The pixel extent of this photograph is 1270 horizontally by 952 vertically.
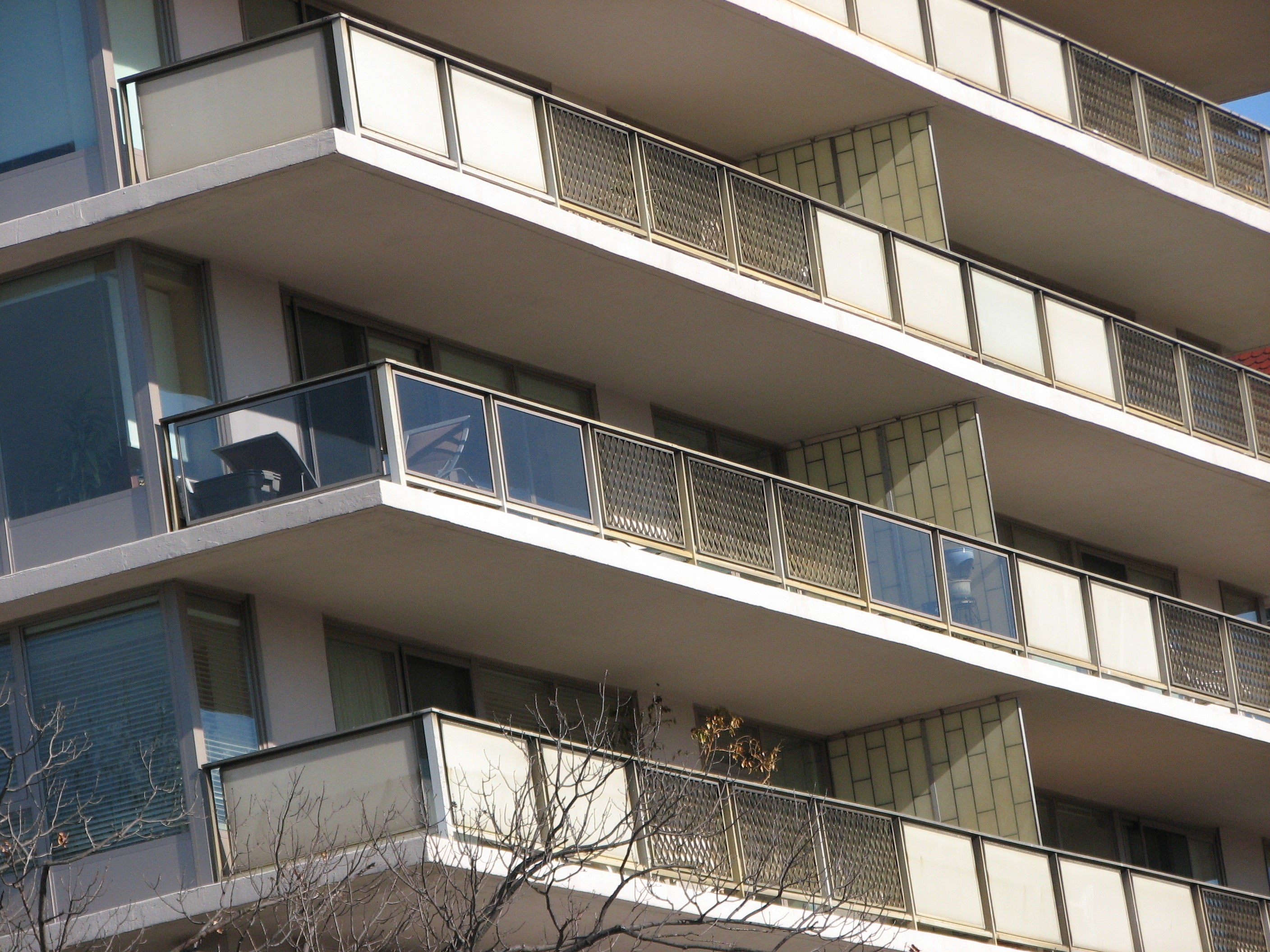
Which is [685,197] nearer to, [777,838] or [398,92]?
[398,92]

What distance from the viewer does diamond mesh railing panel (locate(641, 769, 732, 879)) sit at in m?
19.9

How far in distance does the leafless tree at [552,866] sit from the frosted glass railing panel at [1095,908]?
2822mm

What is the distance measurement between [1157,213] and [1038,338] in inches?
141

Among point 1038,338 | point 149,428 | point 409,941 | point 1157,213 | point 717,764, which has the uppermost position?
point 1157,213

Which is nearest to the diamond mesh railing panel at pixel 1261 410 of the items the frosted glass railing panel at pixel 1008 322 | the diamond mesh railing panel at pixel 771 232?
the frosted glass railing panel at pixel 1008 322

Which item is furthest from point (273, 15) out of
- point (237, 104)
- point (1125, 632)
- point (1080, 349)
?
point (1125, 632)

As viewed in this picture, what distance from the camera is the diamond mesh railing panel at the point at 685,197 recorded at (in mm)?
22859

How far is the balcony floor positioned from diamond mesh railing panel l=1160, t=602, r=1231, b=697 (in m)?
0.34

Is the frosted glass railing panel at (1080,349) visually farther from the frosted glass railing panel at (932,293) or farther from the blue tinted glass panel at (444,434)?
the blue tinted glass panel at (444,434)

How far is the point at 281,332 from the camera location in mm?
21000

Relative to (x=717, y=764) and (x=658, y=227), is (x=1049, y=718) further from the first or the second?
(x=658, y=227)

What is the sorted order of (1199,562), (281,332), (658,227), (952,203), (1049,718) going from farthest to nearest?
(1199,562), (952,203), (1049,718), (658,227), (281,332)

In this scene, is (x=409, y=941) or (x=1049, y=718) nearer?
(x=409, y=941)

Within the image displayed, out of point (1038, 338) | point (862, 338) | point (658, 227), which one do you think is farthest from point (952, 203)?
point (658, 227)
